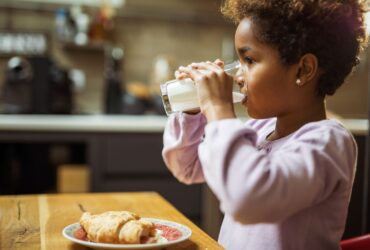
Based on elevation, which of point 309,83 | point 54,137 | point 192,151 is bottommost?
point 54,137

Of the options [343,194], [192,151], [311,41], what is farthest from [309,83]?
[192,151]

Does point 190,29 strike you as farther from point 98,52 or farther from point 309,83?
point 309,83

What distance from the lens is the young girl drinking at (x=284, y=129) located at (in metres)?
0.80

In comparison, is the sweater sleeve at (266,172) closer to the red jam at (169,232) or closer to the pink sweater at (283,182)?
the pink sweater at (283,182)

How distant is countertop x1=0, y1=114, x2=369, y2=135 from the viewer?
8.18 ft

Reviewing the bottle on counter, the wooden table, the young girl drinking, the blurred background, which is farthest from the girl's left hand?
the bottle on counter

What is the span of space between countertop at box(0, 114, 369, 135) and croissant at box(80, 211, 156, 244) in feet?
5.53

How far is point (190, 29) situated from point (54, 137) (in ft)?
4.10

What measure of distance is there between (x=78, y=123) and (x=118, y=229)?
1.75 metres

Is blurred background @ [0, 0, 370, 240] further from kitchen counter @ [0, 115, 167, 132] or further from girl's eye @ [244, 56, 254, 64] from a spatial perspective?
girl's eye @ [244, 56, 254, 64]

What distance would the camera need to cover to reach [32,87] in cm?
272

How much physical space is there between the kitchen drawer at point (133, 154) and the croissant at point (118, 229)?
171 cm

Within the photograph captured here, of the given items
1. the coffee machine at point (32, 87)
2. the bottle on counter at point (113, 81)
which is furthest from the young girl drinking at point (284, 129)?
the bottle on counter at point (113, 81)

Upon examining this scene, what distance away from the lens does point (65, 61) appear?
10.3 ft
